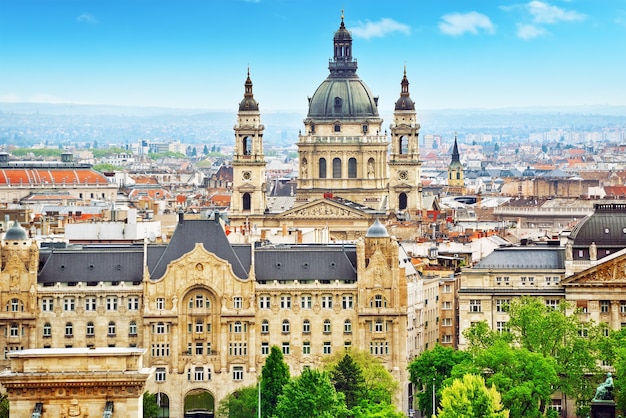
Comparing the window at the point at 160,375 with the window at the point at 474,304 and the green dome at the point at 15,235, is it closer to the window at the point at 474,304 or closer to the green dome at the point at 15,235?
the green dome at the point at 15,235

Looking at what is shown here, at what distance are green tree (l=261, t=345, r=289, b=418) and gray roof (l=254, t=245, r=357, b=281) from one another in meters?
15.7

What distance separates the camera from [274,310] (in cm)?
14288

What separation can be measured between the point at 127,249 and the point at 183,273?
5.93m

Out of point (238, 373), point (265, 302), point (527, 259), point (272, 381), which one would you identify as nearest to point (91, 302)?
point (238, 373)

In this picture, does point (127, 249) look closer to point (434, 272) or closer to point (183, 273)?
point (183, 273)

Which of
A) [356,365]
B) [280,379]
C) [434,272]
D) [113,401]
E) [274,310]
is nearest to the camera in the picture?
[113,401]

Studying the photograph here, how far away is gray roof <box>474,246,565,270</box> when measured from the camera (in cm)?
14788

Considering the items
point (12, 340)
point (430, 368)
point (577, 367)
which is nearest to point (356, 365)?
point (430, 368)

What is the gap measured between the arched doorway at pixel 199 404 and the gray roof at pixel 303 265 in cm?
793

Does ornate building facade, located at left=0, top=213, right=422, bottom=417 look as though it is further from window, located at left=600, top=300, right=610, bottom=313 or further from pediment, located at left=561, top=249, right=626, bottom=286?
window, located at left=600, top=300, right=610, bottom=313

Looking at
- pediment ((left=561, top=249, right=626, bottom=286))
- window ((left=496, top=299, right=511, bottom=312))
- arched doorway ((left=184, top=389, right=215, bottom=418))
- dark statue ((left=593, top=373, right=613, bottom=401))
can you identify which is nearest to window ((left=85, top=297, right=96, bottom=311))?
arched doorway ((left=184, top=389, right=215, bottom=418))

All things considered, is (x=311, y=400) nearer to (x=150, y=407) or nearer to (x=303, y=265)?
(x=150, y=407)

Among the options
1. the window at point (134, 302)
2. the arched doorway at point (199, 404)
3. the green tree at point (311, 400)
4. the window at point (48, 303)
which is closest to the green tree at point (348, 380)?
the green tree at point (311, 400)

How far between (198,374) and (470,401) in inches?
1351
